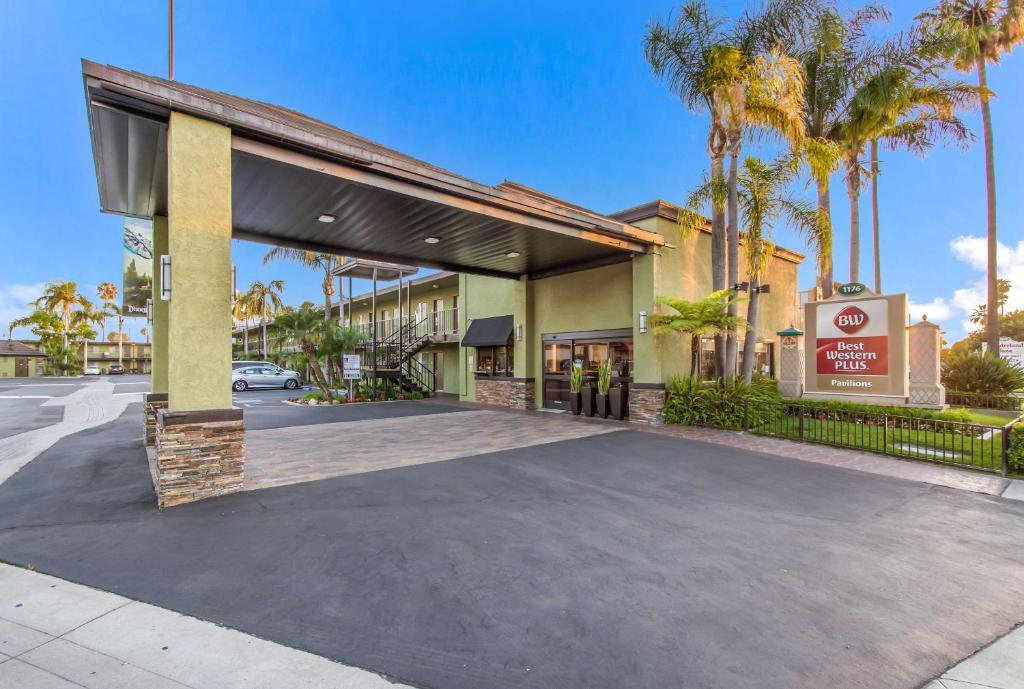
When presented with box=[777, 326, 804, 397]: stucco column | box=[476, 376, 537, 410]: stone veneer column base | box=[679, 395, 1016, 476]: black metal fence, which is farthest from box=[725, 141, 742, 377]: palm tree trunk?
box=[476, 376, 537, 410]: stone veneer column base

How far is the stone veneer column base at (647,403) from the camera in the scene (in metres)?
11.8

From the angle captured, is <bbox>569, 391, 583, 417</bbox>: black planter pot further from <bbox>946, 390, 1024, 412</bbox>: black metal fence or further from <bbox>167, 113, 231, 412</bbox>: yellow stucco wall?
<bbox>946, 390, 1024, 412</bbox>: black metal fence

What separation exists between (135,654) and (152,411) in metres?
7.52

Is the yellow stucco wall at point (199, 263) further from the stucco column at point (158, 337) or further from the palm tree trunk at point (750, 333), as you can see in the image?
the palm tree trunk at point (750, 333)

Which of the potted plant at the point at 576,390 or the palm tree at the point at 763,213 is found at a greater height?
the palm tree at the point at 763,213

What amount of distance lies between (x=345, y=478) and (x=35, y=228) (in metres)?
104

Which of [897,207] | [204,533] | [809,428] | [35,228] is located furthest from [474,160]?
[35,228]

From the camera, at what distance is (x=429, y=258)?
42.2 feet

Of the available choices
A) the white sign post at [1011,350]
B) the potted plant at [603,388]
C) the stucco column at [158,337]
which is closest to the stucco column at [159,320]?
the stucco column at [158,337]

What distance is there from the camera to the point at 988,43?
16828 mm

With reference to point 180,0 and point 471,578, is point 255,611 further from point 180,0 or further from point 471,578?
point 180,0

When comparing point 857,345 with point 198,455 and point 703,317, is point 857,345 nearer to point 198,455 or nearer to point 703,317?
point 703,317

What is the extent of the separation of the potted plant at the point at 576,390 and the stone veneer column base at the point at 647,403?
67.3 inches

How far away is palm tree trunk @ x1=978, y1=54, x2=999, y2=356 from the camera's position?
16.4 metres
